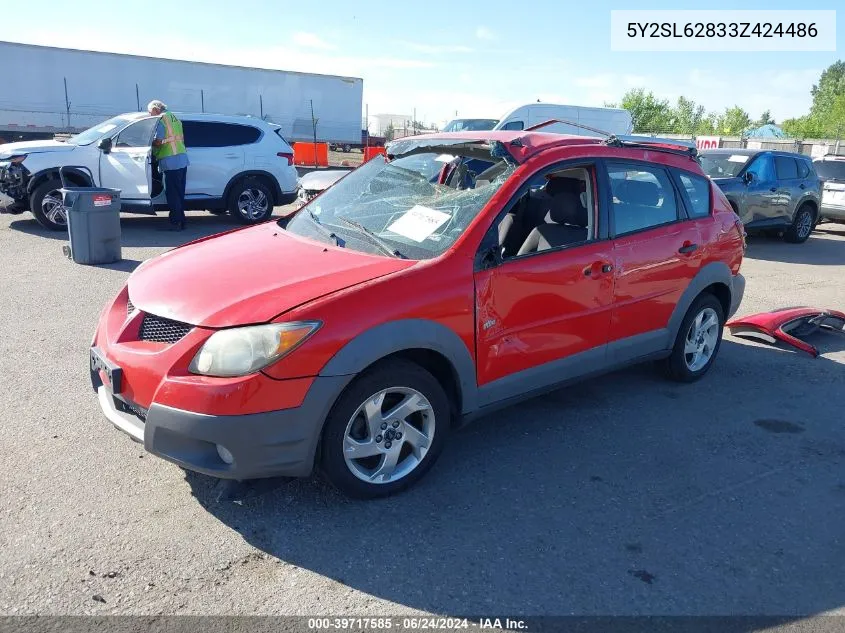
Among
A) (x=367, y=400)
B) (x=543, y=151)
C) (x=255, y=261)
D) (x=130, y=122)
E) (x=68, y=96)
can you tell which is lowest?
(x=367, y=400)

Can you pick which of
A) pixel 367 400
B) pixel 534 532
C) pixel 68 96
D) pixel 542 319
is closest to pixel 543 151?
pixel 542 319

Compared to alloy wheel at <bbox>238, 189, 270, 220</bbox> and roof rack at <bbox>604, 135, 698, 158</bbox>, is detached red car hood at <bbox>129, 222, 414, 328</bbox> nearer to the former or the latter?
roof rack at <bbox>604, 135, 698, 158</bbox>

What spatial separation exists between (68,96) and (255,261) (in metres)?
25.9

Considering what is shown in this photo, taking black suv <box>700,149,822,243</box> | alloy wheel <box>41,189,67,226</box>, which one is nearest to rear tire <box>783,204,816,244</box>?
black suv <box>700,149,822,243</box>

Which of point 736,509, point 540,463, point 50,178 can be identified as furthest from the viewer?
point 50,178

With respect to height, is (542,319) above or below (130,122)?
below

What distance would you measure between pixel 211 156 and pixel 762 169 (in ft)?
31.2

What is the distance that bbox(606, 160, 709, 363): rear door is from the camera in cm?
445

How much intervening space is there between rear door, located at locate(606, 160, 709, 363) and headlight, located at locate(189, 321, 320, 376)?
2.22 metres

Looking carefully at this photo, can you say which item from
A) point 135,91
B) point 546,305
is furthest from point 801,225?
point 135,91

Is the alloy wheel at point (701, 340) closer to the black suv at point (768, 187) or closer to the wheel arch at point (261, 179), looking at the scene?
the black suv at point (768, 187)

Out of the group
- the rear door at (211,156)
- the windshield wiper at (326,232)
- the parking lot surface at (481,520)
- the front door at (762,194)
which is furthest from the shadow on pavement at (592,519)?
the rear door at (211,156)

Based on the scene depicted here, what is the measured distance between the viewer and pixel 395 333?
3264mm

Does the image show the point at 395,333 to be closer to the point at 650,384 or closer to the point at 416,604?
the point at 416,604
